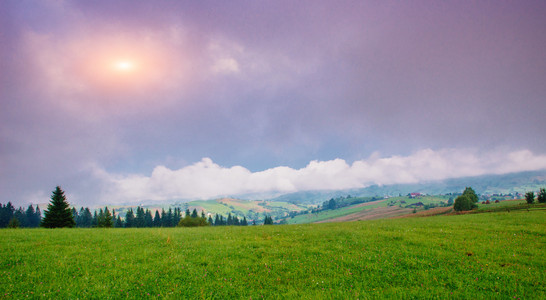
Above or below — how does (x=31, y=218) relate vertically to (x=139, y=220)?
above

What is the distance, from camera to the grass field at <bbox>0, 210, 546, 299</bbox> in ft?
29.1

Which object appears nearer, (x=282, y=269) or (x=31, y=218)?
(x=282, y=269)

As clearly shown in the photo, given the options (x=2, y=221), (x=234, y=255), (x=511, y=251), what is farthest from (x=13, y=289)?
(x=2, y=221)

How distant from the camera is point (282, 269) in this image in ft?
37.1

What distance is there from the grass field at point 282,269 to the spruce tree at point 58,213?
4323 centimetres

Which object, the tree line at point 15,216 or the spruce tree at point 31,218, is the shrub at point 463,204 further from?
the spruce tree at point 31,218

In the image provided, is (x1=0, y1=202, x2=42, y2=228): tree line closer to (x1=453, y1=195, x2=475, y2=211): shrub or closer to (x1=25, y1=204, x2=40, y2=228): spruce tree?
(x1=25, y1=204, x2=40, y2=228): spruce tree

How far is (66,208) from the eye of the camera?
49.3 meters

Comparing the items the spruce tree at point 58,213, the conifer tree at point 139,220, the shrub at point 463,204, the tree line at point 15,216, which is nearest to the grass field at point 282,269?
the spruce tree at point 58,213

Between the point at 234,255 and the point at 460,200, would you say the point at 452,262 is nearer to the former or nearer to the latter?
the point at 234,255

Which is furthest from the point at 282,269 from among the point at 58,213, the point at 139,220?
the point at 139,220

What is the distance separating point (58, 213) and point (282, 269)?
6036 centimetres

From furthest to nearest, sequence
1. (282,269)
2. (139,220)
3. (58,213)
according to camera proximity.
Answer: (139,220)
(58,213)
(282,269)

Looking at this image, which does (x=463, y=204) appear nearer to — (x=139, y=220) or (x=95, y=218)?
(x=139, y=220)
